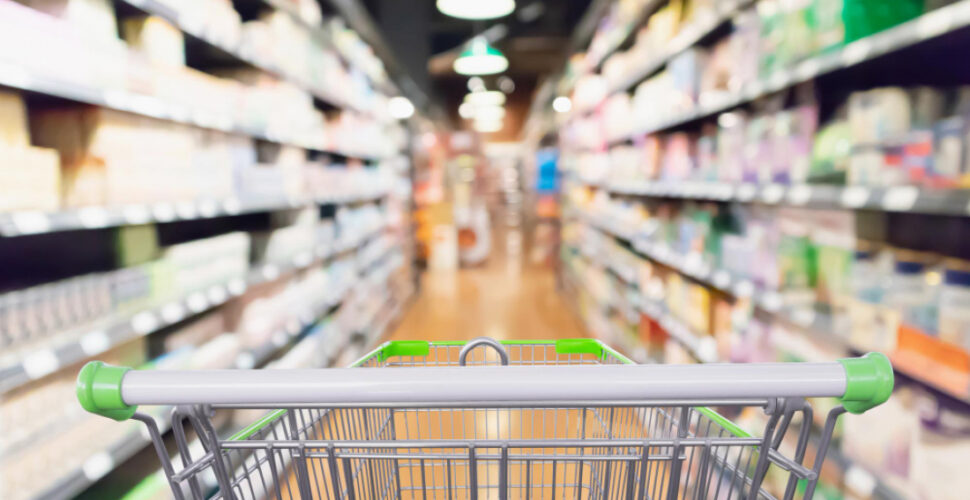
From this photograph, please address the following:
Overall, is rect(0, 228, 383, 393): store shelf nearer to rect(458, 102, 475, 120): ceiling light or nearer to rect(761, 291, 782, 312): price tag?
rect(761, 291, 782, 312): price tag

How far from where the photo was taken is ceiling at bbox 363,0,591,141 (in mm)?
9039

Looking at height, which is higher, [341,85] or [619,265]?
[341,85]

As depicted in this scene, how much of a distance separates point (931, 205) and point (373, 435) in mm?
1368

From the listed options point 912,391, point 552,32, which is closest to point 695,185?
point 912,391

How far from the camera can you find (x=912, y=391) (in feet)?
5.10

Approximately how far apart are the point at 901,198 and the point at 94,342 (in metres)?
2.21

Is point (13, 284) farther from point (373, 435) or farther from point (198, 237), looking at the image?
point (373, 435)

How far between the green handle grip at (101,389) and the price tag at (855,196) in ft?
5.59

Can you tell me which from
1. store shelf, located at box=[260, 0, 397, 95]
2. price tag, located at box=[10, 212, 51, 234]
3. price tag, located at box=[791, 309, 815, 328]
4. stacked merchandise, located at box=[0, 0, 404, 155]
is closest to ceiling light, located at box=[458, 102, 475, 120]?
store shelf, located at box=[260, 0, 397, 95]

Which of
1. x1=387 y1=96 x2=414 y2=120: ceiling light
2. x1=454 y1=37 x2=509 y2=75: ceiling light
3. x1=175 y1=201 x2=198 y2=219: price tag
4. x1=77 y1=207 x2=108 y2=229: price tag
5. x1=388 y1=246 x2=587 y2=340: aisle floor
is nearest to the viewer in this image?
x1=77 y1=207 x2=108 y2=229: price tag

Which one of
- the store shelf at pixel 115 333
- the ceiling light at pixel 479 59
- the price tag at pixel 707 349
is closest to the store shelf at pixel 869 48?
the price tag at pixel 707 349

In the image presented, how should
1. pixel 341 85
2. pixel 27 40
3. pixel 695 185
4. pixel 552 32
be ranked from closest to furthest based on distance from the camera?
pixel 27 40 → pixel 695 185 → pixel 341 85 → pixel 552 32

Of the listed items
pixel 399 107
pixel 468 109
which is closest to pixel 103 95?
pixel 399 107

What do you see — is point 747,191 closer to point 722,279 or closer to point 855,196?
point 722,279
